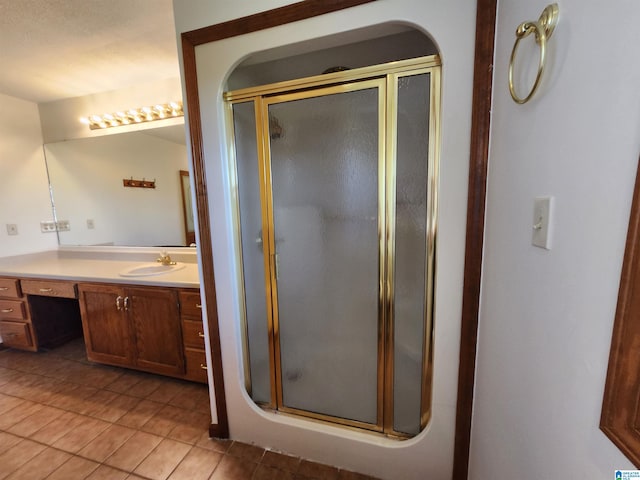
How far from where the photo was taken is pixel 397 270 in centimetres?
121

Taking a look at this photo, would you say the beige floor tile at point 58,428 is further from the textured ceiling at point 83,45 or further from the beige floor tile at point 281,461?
the textured ceiling at point 83,45

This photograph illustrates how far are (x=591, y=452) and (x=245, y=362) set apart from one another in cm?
135

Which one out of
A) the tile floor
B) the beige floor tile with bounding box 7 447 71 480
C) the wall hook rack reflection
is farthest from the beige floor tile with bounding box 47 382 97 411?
the wall hook rack reflection

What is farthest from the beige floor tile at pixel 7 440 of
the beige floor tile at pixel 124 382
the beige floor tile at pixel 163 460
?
the beige floor tile at pixel 163 460

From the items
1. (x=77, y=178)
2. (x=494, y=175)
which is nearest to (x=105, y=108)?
(x=77, y=178)

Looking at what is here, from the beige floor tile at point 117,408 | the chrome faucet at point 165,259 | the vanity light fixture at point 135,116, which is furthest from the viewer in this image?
the chrome faucet at point 165,259

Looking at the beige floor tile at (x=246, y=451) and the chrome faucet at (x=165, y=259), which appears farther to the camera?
the chrome faucet at (x=165, y=259)

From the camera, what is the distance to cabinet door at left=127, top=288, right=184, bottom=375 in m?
1.84

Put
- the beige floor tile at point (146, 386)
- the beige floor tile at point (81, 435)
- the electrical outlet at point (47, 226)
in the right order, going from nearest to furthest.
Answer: the beige floor tile at point (81, 435), the beige floor tile at point (146, 386), the electrical outlet at point (47, 226)

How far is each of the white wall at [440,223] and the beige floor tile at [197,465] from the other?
165 millimetres

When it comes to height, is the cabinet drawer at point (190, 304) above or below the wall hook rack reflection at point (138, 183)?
below

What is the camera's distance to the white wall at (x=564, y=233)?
1.42 feet

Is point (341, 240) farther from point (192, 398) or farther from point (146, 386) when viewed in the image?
point (146, 386)

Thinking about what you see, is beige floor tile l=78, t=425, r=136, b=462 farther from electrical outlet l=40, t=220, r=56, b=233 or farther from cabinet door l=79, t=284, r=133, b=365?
electrical outlet l=40, t=220, r=56, b=233
